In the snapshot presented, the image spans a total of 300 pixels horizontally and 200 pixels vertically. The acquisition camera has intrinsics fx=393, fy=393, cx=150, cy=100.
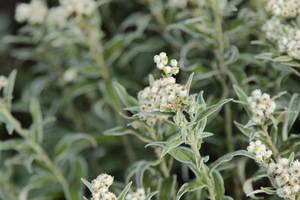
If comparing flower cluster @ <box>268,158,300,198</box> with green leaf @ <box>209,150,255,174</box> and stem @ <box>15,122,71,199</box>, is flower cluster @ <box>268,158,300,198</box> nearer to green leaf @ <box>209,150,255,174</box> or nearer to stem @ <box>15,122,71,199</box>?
green leaf @ <box>209,150,255,174</box>

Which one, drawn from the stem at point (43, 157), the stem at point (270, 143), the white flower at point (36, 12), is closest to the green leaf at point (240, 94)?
the stem at point (270, 143)

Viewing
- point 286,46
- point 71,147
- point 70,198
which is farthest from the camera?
point 71,147

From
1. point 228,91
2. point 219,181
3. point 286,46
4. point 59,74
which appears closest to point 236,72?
point 228,91

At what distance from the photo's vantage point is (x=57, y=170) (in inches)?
93.6

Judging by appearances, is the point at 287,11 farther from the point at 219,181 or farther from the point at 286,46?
the point at 219,181

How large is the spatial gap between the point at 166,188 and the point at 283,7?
3.53 ft

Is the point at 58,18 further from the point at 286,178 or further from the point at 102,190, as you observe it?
the point at 286,178

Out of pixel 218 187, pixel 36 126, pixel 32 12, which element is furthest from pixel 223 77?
pixel 32 12

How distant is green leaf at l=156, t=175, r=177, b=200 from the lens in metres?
1.93

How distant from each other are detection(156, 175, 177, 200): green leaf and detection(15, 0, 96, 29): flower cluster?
114 cm

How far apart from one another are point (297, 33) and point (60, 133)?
1.99m

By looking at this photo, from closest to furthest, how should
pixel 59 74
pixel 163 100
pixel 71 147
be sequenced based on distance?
pixel 163 100 → pixel 71 147 → pixel 59 74

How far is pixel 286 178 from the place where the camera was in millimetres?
1482

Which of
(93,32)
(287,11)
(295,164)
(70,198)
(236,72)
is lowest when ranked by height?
(70,198)
